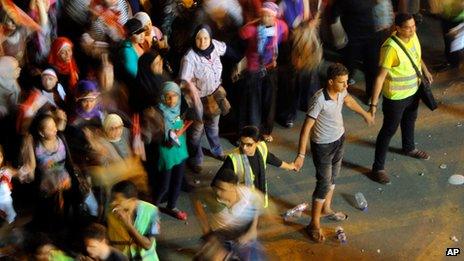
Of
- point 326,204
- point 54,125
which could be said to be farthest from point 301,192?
point 54,125

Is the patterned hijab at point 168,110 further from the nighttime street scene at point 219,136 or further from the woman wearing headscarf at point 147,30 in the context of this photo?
the woman wearing headscarf at point 147,30

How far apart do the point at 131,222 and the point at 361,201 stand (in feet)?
9.24

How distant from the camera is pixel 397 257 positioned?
6.68 meters

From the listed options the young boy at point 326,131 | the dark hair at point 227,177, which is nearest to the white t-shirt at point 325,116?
the young boy at point 326,131

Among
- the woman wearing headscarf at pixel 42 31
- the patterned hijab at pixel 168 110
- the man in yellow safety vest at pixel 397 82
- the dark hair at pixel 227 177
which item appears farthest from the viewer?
the woman wearing headscarf at pixel 42 31

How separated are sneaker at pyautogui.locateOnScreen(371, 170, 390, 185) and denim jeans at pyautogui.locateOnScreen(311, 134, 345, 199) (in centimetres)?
104

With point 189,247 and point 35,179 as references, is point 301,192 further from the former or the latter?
point 35,179

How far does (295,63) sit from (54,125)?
9.37 ft

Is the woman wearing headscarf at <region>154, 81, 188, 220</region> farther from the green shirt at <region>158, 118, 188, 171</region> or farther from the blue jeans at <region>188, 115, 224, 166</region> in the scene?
the blue jeans at <region>188, 115, 224, 166</region>

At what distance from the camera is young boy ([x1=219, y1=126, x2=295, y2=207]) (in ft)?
19.2

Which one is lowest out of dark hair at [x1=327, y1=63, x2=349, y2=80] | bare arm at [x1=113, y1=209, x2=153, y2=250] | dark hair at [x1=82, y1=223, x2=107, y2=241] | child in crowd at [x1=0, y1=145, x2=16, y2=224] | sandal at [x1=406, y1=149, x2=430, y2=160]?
sandal at [x1=406, y1=149, x2=430, y2=160]

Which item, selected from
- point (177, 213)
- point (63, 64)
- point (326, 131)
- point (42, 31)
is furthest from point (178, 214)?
point (42, 31)

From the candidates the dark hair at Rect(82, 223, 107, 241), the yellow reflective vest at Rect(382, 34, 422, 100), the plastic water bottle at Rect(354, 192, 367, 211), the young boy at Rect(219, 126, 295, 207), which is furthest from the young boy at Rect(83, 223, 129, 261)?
the yellow reflective vest at Rect(382, 34, 422, 100)

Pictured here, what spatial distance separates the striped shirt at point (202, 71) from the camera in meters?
7.10
